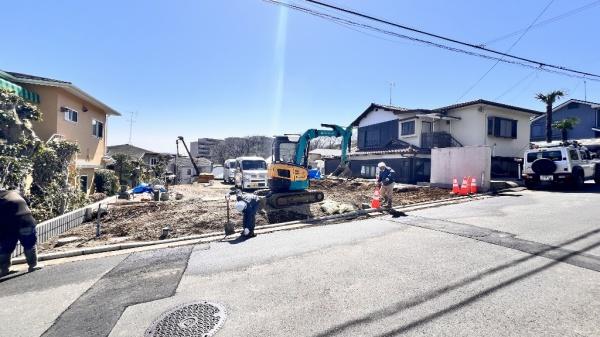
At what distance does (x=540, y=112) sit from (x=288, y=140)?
73.6ft

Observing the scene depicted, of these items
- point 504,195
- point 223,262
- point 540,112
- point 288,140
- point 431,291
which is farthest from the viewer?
point 540,112

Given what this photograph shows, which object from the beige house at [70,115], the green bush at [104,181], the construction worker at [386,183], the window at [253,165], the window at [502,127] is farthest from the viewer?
the window at [502,127]

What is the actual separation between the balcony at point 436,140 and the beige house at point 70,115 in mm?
21409

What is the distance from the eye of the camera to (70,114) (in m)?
12.9

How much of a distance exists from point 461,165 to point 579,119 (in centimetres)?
2360

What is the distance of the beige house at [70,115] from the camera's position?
36.5 ft

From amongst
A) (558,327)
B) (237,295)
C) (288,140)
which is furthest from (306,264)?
(288,140)

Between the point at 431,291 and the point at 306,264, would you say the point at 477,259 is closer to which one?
the point at 431,291

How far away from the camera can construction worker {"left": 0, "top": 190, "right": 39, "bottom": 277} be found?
197 inches

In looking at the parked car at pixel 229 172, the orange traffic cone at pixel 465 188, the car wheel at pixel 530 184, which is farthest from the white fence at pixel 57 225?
the car wheel at pixel 530 184

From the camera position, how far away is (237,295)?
401 centimetres

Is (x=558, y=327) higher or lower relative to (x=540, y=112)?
lower

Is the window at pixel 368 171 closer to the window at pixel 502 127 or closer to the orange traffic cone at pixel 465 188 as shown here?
the window at pixel 502 127

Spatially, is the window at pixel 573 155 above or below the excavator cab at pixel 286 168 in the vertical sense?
above
